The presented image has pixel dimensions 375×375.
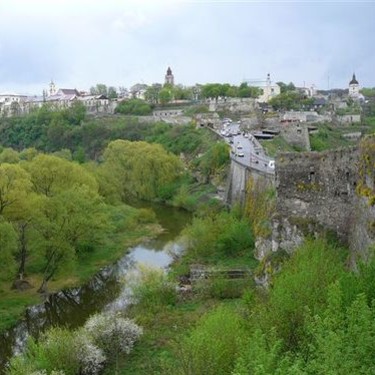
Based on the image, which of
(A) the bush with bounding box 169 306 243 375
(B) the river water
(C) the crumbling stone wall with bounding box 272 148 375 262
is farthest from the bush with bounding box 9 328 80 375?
(C) the crumbling stone wall with bounding box 272 148 375 262

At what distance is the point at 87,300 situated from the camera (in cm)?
3712

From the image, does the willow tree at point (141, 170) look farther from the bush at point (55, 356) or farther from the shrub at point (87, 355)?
the bush at point (55, 356)

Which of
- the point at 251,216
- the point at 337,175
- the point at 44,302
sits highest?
the point at 337,175

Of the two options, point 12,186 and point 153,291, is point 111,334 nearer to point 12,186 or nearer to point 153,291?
point 153,291

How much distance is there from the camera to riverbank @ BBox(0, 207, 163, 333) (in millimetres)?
34844

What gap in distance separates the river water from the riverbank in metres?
0.57

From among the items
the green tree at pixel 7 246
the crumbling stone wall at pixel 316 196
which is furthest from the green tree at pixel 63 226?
the crumbling stone wall at pixel 316 196

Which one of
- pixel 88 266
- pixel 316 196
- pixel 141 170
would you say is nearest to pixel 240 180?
pixel 88 266

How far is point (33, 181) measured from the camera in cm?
4569

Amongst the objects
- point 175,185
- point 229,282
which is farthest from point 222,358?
point 175,185

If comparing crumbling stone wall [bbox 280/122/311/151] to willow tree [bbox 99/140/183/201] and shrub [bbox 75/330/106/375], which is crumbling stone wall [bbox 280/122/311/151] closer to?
willow tree [bbox 99/140/183/201]

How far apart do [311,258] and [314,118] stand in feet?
280

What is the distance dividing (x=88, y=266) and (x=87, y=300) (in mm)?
6743

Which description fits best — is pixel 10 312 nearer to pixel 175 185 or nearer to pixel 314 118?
pixel 175 185
